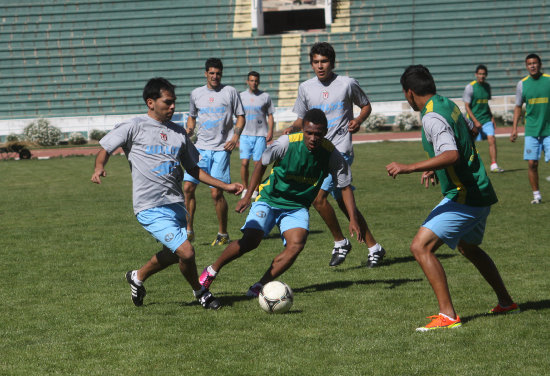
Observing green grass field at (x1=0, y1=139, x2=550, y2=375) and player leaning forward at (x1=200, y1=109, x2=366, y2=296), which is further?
player leaning forward at (x1=200, y1=109, x2=366, y2=296)

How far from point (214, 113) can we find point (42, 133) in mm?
22401

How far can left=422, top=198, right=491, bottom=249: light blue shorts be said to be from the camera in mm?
5590

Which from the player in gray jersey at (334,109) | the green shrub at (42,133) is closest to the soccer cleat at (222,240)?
the player in gray jersey at (334,109)

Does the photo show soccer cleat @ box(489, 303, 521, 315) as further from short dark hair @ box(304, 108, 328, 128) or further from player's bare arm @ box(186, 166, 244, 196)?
player's bare arm @ box(186, 166, 244, 196)

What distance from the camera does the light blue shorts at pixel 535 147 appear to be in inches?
496

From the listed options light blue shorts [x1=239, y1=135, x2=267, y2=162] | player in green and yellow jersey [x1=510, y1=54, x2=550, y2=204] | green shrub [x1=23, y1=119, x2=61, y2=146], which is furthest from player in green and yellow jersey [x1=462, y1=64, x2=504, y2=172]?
green shrub [x1=23, y1=119, x2=61, y2=146]

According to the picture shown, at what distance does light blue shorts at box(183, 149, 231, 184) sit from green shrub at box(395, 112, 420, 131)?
22.0m

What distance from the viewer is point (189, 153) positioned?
21.7 feet

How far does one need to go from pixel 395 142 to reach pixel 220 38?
1157 centimetres

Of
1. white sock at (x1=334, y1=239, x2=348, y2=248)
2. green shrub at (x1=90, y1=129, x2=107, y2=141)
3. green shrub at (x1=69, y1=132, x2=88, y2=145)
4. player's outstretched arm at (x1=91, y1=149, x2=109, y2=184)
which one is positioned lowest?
green shrub at (x1=69, y1=132, x2=88, y2=145)

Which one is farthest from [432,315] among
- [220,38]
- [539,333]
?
[220,38]

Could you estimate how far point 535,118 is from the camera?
12.7m

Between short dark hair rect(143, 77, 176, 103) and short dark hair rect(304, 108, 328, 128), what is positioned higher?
short dark hair rect(143, 77, 176, 103)

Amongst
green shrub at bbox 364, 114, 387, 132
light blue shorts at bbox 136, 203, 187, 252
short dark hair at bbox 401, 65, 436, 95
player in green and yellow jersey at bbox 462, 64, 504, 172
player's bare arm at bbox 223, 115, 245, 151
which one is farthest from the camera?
green shrub at bbox 364, 114, 387, 132
